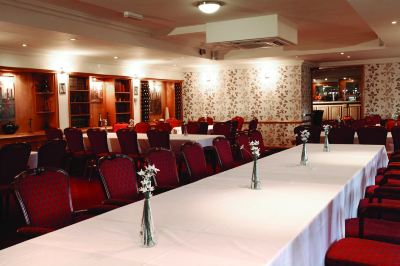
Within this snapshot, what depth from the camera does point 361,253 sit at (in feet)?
8.52

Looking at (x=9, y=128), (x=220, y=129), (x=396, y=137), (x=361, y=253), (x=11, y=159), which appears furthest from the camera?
(x=220, y=129)

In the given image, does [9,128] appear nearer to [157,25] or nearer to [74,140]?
[74,140]

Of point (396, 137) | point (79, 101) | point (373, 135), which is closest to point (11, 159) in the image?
point (373, 135)

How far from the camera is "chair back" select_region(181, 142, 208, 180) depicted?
4636mm

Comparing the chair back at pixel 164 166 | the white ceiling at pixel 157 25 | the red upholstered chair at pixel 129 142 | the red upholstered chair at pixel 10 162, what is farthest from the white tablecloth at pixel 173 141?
the chair back at pixel 164 166

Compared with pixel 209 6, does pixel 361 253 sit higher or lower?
lower

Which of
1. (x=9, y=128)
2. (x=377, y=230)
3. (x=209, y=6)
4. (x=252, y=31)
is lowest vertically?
(x=377, y=230)

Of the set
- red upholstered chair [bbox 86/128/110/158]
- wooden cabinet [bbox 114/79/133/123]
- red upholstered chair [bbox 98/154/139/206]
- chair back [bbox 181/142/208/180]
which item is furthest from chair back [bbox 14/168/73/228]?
wooden cabinet [bbox 114/79/133/123]

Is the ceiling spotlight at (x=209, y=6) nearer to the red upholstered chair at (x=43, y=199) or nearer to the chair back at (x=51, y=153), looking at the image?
the chair back at (x=51, y=153)

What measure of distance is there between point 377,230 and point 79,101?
927 cm

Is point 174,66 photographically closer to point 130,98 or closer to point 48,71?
point 130,98

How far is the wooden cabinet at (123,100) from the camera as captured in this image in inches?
489

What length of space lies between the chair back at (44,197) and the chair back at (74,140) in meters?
5.20

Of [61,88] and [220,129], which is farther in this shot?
[61,88]
